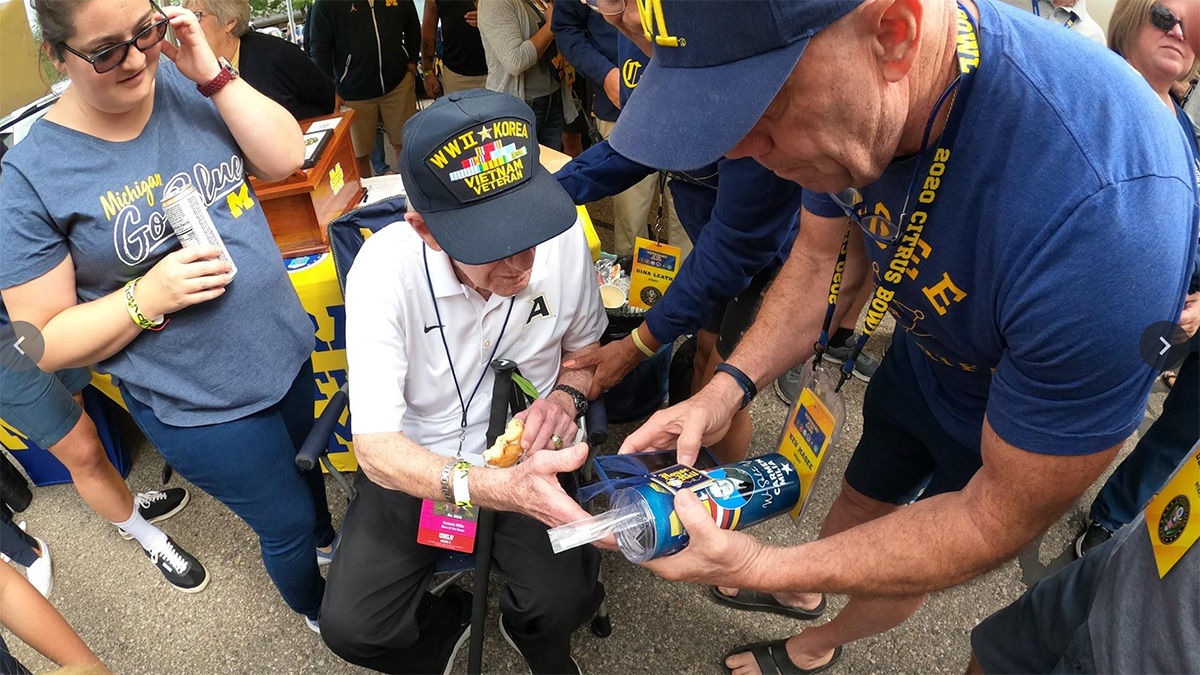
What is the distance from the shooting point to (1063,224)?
880 millimetres

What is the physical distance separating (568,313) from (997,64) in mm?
1167

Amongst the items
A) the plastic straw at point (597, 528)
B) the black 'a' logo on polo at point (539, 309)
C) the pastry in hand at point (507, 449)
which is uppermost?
the plastic straw at point (597, 528)

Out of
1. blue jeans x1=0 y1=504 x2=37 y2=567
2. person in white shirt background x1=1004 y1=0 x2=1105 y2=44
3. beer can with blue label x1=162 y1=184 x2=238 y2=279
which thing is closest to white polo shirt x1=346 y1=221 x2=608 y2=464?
beer can with blue label x1=162 y1=184 x2=238 y2=279

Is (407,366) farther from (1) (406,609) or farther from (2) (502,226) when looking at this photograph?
(1) (406,609)

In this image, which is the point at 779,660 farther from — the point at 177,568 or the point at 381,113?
the point at 381,113

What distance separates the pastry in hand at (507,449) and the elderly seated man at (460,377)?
46 mm

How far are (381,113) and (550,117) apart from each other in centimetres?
128

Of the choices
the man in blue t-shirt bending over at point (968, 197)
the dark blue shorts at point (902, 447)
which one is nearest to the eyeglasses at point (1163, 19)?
the dark blue shorts at point (902, 447)

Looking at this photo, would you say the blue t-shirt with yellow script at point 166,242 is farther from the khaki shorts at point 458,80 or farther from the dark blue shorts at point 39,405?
the khaki shorts at point 458,80

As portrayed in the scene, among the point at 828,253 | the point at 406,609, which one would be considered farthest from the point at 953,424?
the point at 406,609

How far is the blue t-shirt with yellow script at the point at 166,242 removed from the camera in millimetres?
1466

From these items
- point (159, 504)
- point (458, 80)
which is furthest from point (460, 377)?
point (458, 80)

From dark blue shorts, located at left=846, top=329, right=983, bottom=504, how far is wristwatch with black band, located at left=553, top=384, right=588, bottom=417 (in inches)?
29.0

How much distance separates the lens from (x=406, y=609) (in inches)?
70.7
